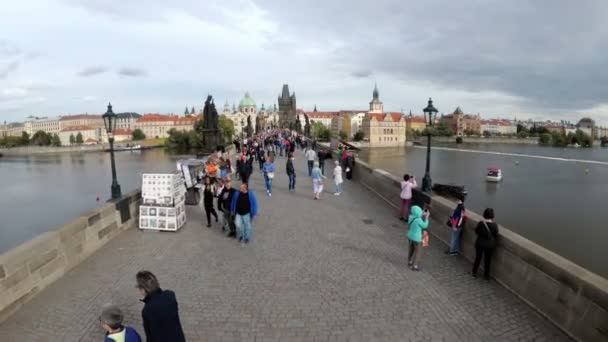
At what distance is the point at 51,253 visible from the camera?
5.89m

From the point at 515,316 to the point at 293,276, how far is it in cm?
316

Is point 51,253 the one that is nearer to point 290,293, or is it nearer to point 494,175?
point 290,293

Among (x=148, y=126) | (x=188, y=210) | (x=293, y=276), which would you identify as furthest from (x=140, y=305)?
(x=148, y=126)

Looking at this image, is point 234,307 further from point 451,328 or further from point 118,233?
point 118,233

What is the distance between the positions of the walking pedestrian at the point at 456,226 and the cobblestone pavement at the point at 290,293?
0.23 m

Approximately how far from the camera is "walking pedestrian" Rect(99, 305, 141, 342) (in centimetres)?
308

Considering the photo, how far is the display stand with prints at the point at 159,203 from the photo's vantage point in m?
8.62

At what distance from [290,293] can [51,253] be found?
376 centimetres

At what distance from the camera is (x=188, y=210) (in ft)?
Answer: 36.0

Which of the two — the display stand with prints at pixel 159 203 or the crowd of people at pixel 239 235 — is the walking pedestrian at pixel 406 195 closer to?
the crowd of people at pixel 239 235

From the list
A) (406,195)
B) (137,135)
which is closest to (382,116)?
(137,135)

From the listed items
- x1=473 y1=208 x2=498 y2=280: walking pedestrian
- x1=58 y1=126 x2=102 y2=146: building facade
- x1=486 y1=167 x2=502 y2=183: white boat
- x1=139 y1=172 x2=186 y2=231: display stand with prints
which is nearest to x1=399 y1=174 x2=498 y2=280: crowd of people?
x1=473 y1=208 x2=498 y2=280: walking pedestrian

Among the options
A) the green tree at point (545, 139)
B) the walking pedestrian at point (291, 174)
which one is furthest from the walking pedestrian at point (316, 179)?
the green tree at point (545, 139)

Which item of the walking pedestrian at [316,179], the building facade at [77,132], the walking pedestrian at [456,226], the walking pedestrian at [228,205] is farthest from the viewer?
the building facade at [77,132]
